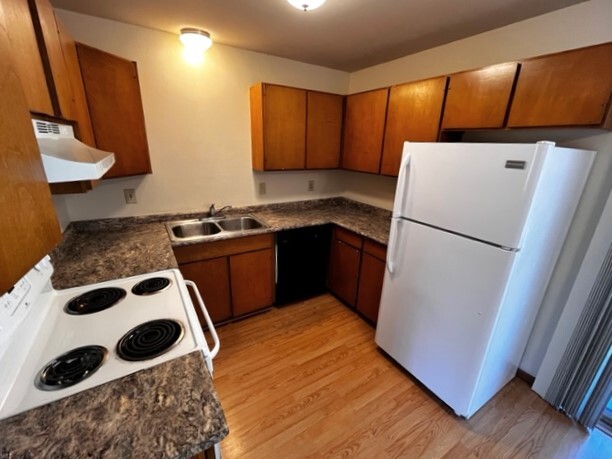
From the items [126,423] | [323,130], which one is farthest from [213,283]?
[323,130]

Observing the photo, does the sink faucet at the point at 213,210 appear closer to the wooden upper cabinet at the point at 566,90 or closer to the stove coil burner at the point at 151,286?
the stove coil burner at the point at 151,286

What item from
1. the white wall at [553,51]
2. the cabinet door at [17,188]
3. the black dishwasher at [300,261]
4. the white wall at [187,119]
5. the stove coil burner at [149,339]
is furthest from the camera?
the black dishwasher at [300,261]

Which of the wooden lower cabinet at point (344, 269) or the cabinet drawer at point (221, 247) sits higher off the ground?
the cabinet drawer at point (221, 247)

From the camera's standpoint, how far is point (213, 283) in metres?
2.26

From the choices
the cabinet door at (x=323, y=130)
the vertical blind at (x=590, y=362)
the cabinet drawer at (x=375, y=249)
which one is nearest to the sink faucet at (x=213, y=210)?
the cabinet door at (x=323, y=130)

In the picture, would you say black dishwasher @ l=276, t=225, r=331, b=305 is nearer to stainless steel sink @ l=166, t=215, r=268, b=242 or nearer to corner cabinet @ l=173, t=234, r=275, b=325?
corner cabinet @ l=173, t=234, r=275, b=325

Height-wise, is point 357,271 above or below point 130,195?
below

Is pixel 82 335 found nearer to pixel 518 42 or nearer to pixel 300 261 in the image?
pixel 300 261

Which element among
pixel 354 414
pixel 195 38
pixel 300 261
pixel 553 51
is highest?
pixel 195 38

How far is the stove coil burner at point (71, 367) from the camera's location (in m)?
0.80

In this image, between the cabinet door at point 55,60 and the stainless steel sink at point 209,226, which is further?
the stainless steel sink at point 209,226

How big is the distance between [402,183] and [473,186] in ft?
1.43

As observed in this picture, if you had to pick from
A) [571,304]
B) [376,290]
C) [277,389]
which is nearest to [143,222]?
[277,389]

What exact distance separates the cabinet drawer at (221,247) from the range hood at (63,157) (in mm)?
936
